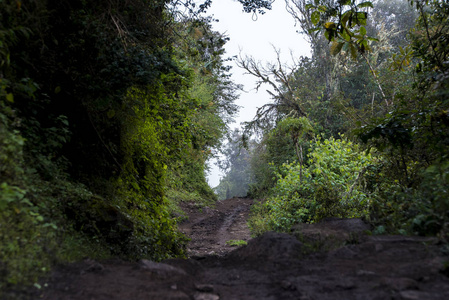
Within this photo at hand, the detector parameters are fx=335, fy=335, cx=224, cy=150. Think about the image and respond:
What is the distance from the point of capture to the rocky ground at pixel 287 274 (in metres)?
2.46

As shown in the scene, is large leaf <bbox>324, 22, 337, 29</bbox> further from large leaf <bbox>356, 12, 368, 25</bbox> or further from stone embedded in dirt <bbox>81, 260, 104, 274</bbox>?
stone embedded in dirt <bbox>81, 260, 104, 274</bbox>

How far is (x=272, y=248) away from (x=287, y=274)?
698mm

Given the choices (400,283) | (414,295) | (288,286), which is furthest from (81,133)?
(414,295)

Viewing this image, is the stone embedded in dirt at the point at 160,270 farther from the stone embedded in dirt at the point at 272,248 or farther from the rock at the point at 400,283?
the rock at the point at 400,283

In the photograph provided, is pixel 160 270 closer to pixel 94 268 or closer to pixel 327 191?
pixel 94 268

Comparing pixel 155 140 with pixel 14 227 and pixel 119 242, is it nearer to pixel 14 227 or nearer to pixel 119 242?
pixel 119 242

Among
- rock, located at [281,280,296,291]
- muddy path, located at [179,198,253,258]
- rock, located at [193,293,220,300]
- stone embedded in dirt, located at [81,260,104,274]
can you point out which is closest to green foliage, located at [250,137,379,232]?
muddy path, located at [179,198,253,258]

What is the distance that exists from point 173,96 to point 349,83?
65.6ft

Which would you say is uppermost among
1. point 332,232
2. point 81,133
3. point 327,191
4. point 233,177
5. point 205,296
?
point 233,177

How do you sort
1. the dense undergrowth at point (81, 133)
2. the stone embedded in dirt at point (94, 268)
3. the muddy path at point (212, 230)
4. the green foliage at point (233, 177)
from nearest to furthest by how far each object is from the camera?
the stone embedded in dirt at point (94, 268)
the dense undergrowth at point (81, 133)
the muddy path at point (212, 230)
the green foliage at point (233, 177)

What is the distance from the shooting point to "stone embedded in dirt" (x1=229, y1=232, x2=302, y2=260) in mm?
3676

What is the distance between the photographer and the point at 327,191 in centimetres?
769

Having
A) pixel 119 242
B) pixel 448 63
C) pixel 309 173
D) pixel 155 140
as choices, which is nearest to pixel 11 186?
pixel 119 242

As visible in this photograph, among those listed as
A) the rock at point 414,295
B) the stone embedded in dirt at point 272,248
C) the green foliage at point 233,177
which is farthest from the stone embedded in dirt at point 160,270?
the green foliage at point 233,177
